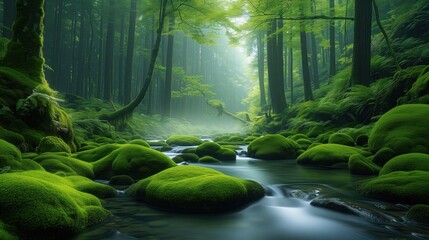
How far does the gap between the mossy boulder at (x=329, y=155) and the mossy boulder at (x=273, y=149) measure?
127cm

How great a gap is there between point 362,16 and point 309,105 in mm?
4676

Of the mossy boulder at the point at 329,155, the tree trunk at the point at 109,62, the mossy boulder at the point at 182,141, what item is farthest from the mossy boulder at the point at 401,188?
the tree trunk at the point at 109,62

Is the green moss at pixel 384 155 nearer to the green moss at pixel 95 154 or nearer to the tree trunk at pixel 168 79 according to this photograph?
the green moss at pixel 95 154

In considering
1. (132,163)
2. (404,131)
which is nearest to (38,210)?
(132,163)

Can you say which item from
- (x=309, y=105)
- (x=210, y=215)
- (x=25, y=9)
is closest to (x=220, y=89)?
(x=309, y=105)

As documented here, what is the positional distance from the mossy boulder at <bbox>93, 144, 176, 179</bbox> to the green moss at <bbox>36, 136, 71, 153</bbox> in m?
1.34

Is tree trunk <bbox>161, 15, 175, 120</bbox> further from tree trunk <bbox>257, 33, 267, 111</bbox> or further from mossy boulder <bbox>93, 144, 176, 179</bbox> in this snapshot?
mossy boulder <bbox>93, 144, 176, 179</bbox>

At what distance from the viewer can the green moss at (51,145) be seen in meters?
6.76

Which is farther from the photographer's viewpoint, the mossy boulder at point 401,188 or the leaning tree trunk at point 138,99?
the leaning tree trunk at point 138,99

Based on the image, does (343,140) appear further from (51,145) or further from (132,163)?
(51,145)

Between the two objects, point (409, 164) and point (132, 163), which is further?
point (132, 163)

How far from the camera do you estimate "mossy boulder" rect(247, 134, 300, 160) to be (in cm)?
959

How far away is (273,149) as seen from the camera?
973 cm

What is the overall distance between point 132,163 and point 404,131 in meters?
5.79
